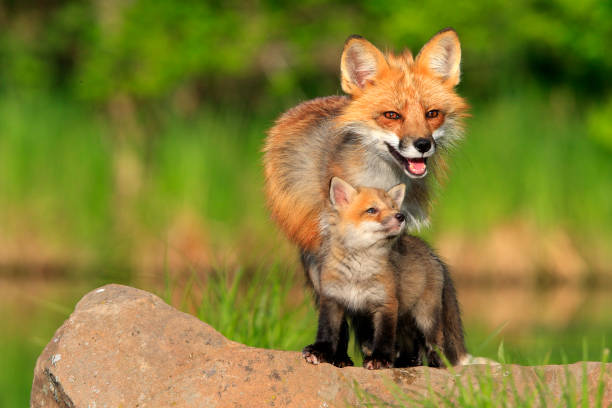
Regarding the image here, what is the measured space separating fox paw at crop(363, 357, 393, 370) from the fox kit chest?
1.02 feet

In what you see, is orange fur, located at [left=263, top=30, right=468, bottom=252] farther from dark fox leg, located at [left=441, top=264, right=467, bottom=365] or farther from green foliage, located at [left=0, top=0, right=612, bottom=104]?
green foliage, located at [left=0, top=0, right=612, bottom=104]

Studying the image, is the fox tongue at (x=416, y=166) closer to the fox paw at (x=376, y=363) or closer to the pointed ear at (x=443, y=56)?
the pointed ear at (x=443, y=56)

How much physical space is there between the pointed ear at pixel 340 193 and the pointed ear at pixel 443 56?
3.13ft

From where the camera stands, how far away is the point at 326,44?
19.6m

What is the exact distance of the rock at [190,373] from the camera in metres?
5.14

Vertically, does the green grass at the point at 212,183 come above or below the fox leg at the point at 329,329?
below

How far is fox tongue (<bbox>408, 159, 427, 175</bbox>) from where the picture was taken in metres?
5.50

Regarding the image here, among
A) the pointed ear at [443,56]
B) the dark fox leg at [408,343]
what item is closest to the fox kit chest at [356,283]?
the dark fox leg at [408,343]

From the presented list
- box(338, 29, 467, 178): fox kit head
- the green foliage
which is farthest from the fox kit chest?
the green foliage

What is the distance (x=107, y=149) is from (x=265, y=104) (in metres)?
4.21

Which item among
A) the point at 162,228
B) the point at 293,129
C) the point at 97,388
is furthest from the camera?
the point at 162,228

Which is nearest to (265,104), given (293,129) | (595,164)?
(595,164)

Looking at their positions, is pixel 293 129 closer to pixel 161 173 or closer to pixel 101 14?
pixel 161 173

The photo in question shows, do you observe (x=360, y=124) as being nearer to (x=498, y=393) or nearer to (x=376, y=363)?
(x=376, y=363)
